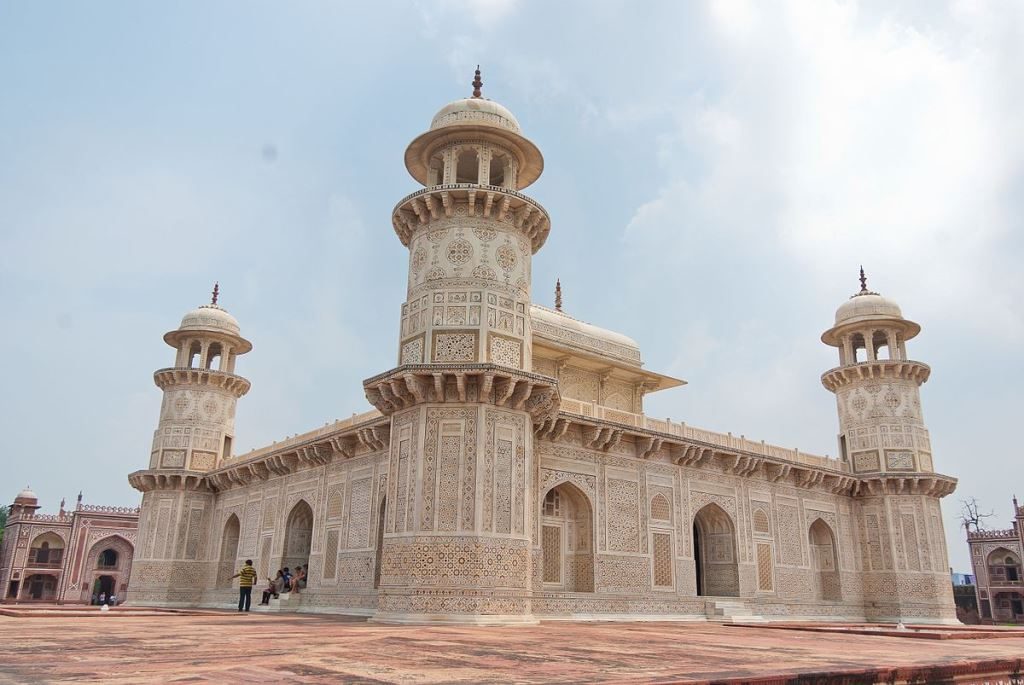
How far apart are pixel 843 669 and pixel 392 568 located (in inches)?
361

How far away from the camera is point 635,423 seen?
60.2 ft

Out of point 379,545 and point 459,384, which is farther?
point 379,545

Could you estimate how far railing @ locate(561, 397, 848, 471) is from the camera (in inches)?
686

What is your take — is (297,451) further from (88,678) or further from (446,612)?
(88,678)

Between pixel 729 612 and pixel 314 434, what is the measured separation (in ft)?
36.9

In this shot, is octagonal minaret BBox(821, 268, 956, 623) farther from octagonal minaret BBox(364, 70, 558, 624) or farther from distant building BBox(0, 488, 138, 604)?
distant building BBox(0, 488, 138, 604)

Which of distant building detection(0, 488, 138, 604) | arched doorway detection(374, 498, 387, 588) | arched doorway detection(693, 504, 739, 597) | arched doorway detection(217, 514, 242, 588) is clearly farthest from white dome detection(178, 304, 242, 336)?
distant building detection(0, 488, 138, 604)

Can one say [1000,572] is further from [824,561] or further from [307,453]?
[307,453]

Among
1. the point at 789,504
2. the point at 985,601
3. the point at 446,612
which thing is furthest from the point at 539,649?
the point at 985,601

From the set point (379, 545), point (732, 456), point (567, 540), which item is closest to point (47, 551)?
point (379, 545)

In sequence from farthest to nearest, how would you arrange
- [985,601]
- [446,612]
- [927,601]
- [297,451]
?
[985,601], [927,601], [297,451], [446,612]

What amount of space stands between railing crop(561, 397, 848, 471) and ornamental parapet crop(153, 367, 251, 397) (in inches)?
512

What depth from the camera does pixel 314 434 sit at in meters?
20.6

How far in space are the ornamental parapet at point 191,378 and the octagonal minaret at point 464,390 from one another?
12.6 m
